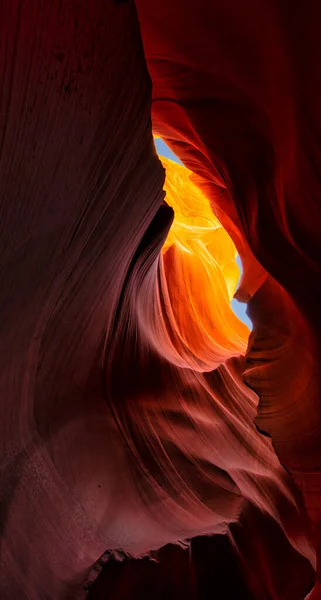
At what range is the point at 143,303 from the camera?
6.15ft

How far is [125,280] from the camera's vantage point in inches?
61.4

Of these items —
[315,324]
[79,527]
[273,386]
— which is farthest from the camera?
[273,386]

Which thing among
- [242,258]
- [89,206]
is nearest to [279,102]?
[89,206]

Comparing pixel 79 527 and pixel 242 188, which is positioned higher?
pixel 242 188

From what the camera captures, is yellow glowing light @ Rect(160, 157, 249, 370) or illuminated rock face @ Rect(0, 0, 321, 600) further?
yellow glowing light @ Rect(160, 157, 249, 370)

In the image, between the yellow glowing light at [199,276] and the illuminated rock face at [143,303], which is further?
the yellow glowing light at [199,276]

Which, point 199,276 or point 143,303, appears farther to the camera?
point 199,276

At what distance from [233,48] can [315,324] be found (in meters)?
0.67

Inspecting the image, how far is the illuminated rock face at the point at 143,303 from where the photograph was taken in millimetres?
890

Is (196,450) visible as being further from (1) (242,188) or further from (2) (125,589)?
(1) (242,188)

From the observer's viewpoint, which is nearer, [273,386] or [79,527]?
[79,527]

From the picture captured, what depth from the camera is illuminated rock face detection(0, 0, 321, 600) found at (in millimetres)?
890

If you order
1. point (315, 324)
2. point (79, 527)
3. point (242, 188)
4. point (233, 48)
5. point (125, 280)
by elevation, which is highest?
point (233, 48)

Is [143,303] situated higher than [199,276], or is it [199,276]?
[143,303]
